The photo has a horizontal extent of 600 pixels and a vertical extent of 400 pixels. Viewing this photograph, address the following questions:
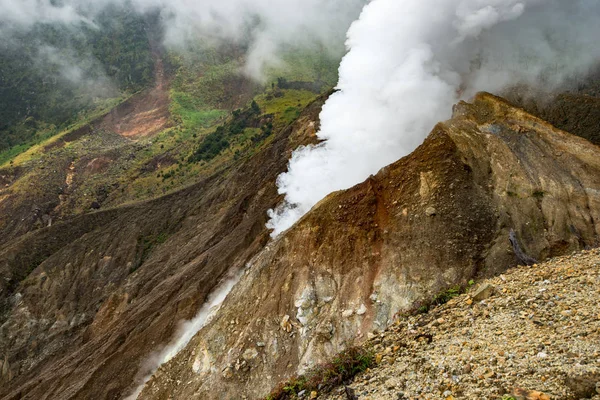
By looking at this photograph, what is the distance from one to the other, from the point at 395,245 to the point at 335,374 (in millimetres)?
6068

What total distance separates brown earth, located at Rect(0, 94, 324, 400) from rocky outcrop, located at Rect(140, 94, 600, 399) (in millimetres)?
6555

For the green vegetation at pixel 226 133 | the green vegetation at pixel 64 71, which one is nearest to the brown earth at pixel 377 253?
the green vegetation at pixel 226 133

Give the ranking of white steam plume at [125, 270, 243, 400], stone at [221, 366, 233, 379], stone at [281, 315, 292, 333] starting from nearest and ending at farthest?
stone at [221, 366, 233, 379] → stone at [281, 315, 292, 333] → white steam plume at [125, 270, 243, 400]

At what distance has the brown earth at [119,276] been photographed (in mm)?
21547

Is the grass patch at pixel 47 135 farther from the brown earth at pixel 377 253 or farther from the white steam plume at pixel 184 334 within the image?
the white steam plume at pixel 184 334

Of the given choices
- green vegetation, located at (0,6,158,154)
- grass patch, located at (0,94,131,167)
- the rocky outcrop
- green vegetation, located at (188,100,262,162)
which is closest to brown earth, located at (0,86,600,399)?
the rocky outcrop

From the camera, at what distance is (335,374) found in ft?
30.2

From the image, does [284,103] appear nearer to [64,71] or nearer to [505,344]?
[64,71]

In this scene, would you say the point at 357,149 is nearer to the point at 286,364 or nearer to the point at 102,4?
the point at 286,364

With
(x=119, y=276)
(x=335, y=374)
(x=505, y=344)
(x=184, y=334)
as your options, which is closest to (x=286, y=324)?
(x=335, y=374)

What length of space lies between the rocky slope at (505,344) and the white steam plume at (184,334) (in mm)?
10791

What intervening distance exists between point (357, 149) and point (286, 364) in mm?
13901

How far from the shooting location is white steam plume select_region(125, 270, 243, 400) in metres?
18.2

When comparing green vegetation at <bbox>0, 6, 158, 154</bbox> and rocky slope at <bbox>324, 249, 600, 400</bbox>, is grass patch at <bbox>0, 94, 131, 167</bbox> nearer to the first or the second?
green vegetation at <bbox>0, 6, 158, 154</bbox>
